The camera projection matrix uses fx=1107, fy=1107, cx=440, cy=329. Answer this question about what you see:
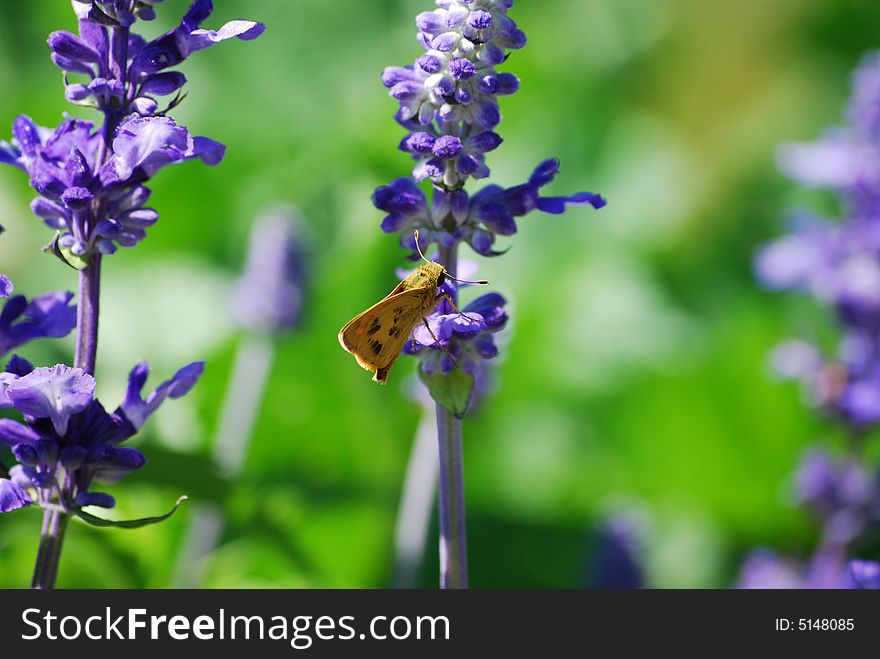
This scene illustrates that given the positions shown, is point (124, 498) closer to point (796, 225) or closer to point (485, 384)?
point (485, 384)

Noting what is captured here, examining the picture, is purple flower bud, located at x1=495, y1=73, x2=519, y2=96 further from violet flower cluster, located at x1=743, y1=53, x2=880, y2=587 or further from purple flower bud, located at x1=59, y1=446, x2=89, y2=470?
violet flower cluster, located at x1=743, y1=53, x2=880, y2=587

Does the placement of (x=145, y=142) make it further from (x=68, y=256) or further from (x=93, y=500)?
(x=93, y=500)

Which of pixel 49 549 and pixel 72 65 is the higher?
pixel 72 65

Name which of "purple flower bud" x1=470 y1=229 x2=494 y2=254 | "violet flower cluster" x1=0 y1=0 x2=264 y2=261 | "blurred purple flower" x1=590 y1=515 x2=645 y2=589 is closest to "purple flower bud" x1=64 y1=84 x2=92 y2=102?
"violet flower cluster" x1=0 y1=0 x2=264 y2=261

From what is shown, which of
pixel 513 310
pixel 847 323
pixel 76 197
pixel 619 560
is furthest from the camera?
pixel 513 310

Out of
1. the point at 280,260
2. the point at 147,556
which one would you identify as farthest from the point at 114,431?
the point at 280,260

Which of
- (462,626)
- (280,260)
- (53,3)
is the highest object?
(53,3)

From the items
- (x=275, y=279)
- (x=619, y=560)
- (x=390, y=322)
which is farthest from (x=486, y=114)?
(x=275, y=279)
